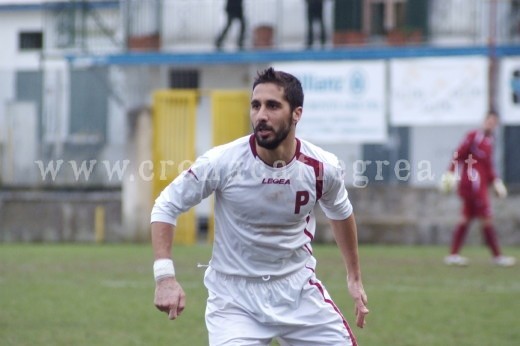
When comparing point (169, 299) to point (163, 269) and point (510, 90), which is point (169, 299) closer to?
point (163, 269)

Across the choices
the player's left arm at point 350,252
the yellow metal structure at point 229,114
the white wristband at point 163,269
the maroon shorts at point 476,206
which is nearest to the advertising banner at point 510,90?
the maroon shorts at point 476,206

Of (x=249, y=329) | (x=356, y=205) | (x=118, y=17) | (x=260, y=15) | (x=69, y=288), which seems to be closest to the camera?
(x=249, y=329)

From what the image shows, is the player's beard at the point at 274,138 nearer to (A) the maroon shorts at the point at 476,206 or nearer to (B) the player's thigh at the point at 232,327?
(B) the player's thigh at the point at 232,327

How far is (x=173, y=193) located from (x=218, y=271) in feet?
1.73

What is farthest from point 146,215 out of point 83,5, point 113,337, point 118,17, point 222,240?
point 222,240

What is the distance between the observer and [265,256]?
640cm

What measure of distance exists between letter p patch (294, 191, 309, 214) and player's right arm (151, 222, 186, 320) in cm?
72

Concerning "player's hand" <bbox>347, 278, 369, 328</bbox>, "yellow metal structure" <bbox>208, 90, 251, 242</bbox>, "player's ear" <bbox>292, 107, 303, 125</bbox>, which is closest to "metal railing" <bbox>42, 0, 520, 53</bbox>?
"yellow metal structure" <bbox>208, 90, 251, 242</bbox>

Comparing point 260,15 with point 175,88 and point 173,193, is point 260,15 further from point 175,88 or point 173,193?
point 173,193

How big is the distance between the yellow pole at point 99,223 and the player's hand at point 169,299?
59.2 feet

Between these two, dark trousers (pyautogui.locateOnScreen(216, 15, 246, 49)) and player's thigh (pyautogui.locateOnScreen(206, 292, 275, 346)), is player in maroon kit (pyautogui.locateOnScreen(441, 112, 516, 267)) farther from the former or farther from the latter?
player's thigh (pyautogui.locateOnScreen(206, 292, 275, 346))

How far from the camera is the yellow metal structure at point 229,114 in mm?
23172

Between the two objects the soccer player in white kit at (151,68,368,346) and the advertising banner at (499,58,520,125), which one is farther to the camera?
the advertising banner at (499,58,520,125)

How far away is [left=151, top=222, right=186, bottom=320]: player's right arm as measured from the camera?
19.1 feet
